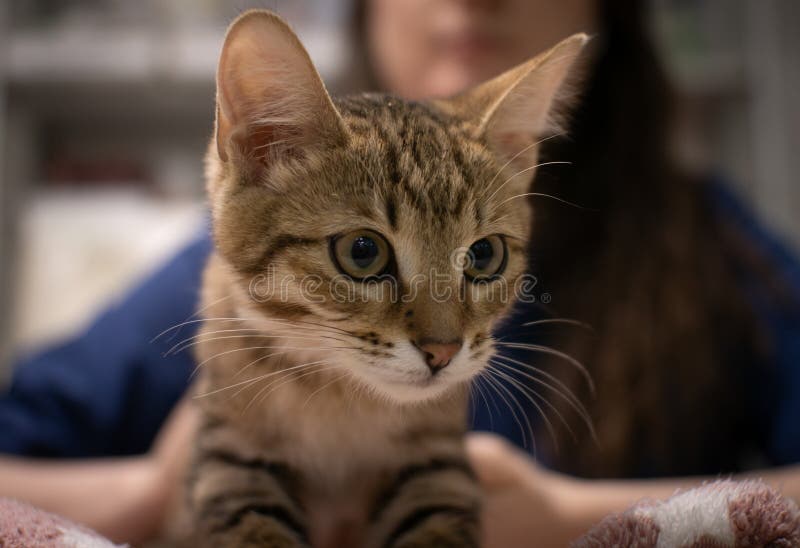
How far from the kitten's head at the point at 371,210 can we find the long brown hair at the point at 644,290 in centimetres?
39

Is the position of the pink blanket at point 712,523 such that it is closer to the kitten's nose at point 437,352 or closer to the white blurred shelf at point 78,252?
the kitten's nose at point 437,352

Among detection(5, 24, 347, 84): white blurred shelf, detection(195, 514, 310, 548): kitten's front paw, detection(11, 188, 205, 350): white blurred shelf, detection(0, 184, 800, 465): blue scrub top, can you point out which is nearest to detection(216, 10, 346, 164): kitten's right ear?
detection(195, 514, 310, 548): kitten's front paw

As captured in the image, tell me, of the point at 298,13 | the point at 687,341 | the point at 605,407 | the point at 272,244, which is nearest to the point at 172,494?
the point at 272,244

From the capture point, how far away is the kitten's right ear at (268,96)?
441mm

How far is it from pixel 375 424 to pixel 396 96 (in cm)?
29

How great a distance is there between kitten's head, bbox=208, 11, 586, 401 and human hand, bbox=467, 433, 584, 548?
0.40 feet

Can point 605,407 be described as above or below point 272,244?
below

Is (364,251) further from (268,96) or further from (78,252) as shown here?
(78,252)

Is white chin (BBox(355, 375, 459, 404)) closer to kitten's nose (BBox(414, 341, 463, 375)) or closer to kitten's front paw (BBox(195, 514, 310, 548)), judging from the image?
kitten's nose (BBox(414, 341, 463, 375))

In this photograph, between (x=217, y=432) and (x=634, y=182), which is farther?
(x=634, y=182)

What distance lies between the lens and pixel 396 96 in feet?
1.90

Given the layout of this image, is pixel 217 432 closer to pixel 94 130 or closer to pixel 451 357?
pixel 451 357

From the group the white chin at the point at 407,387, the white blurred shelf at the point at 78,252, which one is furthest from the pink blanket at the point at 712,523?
the white blurred shelf at the point at 78,252

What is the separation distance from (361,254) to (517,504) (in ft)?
1.10
